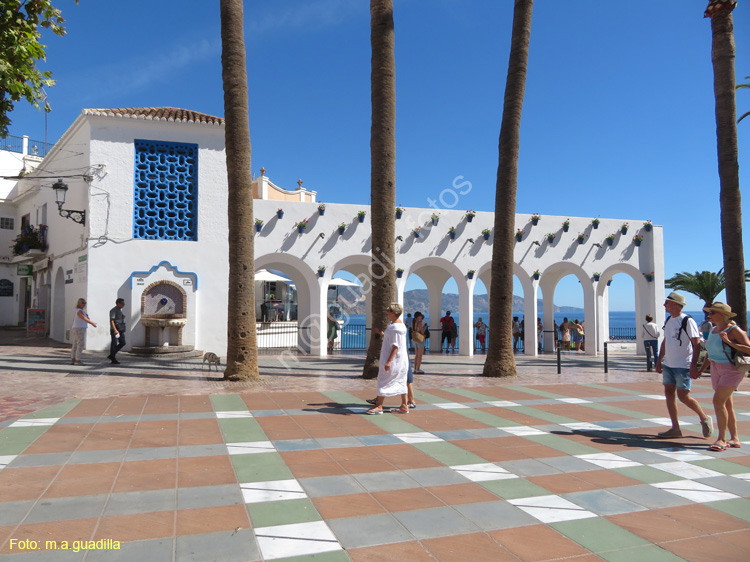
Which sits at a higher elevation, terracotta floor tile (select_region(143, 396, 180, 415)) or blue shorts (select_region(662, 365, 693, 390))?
blue shorts (select_region(662, 365, 693, 390))

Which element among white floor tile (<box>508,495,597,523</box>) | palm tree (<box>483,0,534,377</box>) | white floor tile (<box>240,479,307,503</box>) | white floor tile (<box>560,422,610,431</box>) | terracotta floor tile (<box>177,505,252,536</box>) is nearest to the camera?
terracotta floor tile (<box>177,505,252,536</box>)

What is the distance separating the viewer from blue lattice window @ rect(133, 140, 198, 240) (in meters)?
18.2

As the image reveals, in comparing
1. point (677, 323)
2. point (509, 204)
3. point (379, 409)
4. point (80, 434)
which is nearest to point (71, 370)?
point (80, 434)

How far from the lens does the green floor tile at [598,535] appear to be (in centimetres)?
396

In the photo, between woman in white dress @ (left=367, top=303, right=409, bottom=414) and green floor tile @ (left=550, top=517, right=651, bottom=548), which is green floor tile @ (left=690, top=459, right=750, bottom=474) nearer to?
green floor tile @ (left=550, top=517, right=651, bottom=548)

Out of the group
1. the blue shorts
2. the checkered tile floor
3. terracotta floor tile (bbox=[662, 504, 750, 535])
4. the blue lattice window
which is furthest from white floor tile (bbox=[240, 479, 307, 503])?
the blue lattice window

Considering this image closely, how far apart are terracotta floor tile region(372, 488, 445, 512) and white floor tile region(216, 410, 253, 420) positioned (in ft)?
12.4

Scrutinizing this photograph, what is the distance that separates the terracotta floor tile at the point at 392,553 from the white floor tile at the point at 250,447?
8.92 ft

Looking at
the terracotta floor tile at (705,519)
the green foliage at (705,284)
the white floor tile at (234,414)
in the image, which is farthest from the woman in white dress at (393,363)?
the green foliage at (705,284)

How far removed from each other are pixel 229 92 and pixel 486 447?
9320 mm

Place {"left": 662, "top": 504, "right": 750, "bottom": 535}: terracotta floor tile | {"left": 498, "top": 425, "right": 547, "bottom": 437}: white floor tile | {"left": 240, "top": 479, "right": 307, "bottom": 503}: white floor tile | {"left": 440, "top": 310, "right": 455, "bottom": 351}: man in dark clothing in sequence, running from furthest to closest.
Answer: {"left": 440, "top": 310, "right": 455, "bottom": 351}: man in dark clothing → {"left": 498, "top": 425, "right": 547, "bottom": 437}: white floor tile → {"left": 240, "top": 479, "right": 307, "bottom": 503}: white floor tile → {"left": 662, "top": 504, "right": 750, "bottom": 535}: terracotta floor tile

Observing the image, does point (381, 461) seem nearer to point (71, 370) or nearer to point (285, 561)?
point (285, 561)

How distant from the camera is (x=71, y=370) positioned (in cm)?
Result: 1332

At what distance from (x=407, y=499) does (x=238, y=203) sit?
8.66 m
